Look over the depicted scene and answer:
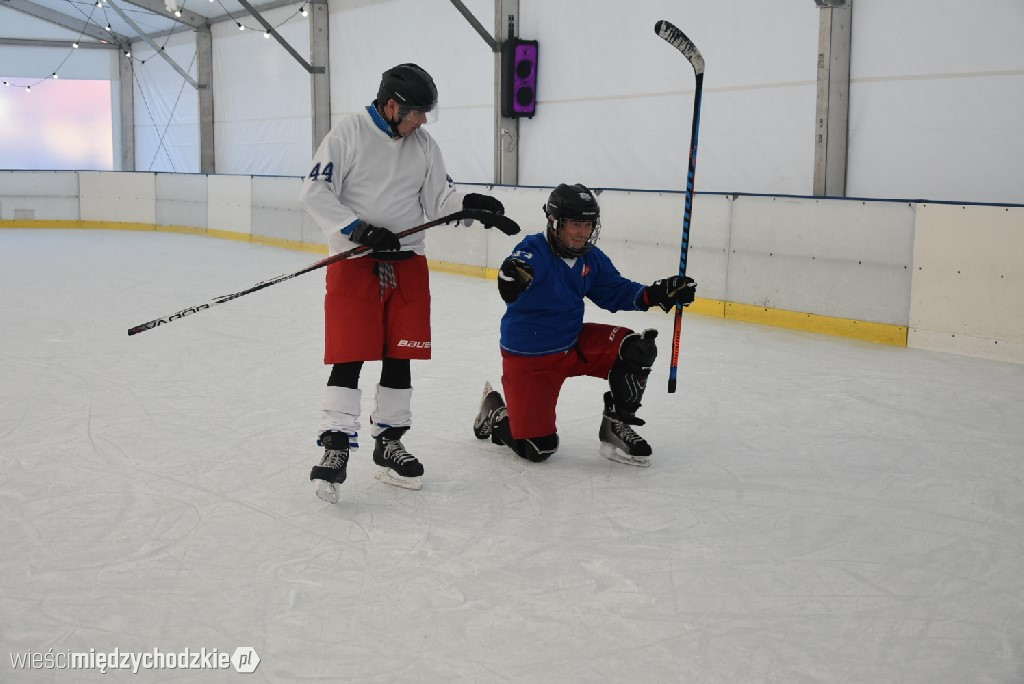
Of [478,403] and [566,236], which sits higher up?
[566,236]

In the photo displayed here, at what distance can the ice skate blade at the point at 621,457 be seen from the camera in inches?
144

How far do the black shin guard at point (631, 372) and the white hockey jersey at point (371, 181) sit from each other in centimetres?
80

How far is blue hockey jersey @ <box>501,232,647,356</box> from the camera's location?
11.8 ft

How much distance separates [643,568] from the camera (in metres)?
2.71

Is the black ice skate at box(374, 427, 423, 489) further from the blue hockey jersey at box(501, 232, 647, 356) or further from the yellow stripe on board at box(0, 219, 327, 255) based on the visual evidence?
the yellow stripe on board at box(0, 219, 327, 255)

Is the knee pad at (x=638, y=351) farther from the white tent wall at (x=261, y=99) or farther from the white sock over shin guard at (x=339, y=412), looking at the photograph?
the white tent wall at (x=261, y=99)

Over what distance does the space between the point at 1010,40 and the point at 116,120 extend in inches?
675

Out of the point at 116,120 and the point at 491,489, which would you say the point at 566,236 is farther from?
the point at 116,120

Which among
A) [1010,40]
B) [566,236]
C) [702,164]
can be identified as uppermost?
[1010,40]

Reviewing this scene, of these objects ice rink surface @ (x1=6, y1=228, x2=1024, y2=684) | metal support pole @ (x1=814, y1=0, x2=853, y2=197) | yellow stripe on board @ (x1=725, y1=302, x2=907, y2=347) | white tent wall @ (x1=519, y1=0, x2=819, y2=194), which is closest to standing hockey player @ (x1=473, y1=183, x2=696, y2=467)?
ice rink surface @ (x1=6, y1=228, x2=1024, y2=684)

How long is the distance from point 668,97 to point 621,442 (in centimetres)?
611

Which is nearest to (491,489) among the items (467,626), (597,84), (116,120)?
(467,626)

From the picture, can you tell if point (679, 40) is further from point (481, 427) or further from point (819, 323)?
point (819, 323)

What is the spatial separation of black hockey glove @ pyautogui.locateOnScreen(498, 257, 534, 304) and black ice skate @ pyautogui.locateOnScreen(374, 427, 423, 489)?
588 millimetres
